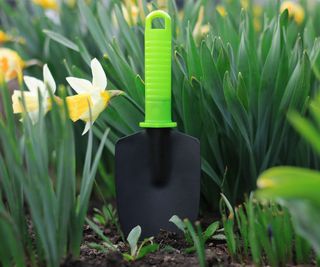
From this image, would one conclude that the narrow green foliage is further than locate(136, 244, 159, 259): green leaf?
No

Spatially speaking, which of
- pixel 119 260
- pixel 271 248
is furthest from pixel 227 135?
pixel 119 260

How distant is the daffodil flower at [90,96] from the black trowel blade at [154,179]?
0.11 meters

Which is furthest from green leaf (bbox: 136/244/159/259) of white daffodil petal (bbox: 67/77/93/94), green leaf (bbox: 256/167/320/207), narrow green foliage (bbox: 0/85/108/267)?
green leaf (bbox: 256/167/320/207)

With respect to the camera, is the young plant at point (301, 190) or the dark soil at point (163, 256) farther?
the dark soil at point (163, 256)

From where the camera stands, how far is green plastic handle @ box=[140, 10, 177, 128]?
145cm

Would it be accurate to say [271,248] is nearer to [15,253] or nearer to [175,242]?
[175,242]

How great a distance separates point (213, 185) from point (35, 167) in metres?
0.70

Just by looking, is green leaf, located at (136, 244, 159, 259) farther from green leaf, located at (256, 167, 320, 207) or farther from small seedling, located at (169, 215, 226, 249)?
green leaf, located at (256, 167, 320, 207)

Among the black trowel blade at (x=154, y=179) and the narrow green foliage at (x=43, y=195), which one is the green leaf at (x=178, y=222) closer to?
the black trowel blade at (x=154, y=179)

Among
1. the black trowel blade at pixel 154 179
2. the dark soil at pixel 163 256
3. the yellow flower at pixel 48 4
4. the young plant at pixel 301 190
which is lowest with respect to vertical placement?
the dark soil at pixel 163 256

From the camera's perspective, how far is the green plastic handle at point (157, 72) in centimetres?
145

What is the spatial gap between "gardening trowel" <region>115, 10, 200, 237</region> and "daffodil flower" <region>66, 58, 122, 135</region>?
0.10 meters

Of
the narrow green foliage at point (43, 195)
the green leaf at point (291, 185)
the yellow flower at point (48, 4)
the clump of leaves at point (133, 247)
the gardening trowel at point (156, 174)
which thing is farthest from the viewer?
the yellow flower at point (48, 4)

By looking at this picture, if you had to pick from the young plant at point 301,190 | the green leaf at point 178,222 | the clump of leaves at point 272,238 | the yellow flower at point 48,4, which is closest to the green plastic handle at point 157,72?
the green leaf at point 178,222
